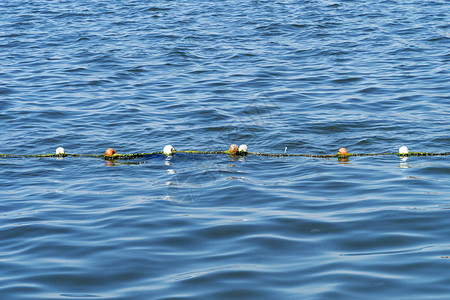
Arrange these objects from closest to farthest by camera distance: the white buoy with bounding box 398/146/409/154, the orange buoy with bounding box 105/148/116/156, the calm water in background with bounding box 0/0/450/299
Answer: the calm water in background with bounding box 0/0/450/299 < the white buoy with bounding box 398/146/409/154 < the orange buoy with bounding box 105/148/116/156

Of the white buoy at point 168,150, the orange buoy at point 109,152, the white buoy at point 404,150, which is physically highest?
the orange buoy at point 109,152

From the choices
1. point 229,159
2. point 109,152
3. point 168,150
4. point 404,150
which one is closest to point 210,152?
point 229,159

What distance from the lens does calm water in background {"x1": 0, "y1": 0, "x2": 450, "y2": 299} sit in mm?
5188

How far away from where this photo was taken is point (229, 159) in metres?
9.03

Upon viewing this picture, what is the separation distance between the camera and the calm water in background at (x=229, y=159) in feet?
17.0

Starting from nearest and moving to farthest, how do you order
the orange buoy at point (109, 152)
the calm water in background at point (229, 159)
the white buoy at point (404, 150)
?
the calm water in background at point (229, 159) → the white buoy at point (404, 150) → the orange buoy at point (109, 152)

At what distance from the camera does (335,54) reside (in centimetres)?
1590

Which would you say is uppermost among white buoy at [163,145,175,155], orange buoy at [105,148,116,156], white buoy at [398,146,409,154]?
orange buoy at [105,148,116,156]

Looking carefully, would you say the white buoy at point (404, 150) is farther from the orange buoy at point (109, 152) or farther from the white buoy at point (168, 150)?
the orange buoy at point (109, 152)

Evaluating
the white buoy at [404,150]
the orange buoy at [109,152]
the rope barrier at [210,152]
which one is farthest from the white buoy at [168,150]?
the white buoy at [404,150]

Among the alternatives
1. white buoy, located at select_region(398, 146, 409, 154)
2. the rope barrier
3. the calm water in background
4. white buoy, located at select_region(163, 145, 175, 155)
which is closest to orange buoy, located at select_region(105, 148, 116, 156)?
the rope barrier

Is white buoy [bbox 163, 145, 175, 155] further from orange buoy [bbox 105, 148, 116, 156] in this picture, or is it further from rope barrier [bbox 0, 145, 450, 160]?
orange buoy [bbox 105, 148, 116, 156]

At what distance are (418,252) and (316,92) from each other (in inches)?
299

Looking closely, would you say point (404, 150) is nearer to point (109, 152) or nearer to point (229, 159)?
point (229, 159)
